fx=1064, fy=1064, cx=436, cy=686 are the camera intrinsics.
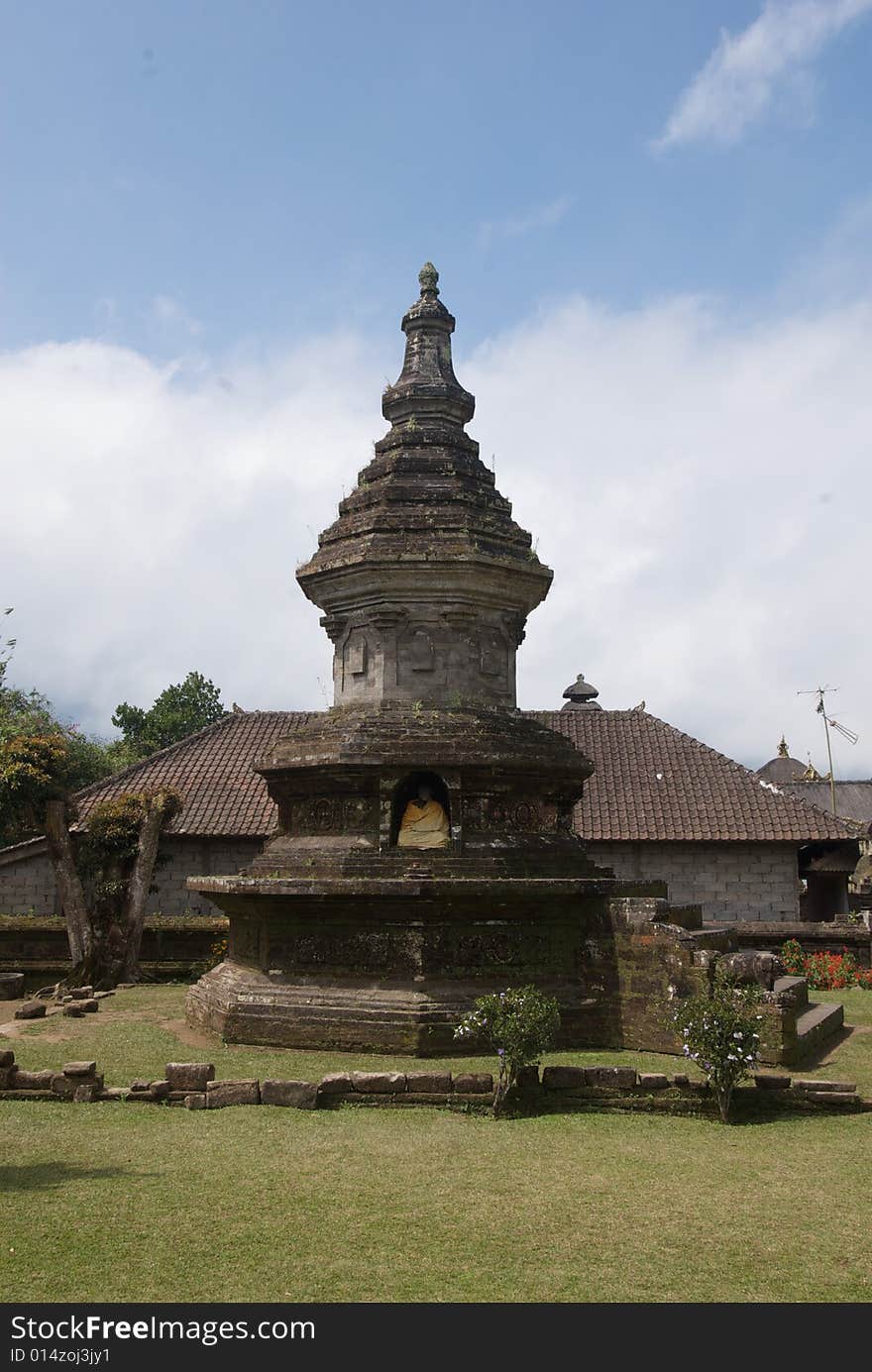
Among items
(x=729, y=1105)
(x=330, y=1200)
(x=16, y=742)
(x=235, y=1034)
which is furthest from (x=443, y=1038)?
(x=16, y=742)

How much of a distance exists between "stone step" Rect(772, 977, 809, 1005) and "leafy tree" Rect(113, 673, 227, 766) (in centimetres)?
4012

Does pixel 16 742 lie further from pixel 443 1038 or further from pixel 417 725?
pixel 443 1038

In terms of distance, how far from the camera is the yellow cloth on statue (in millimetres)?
13656

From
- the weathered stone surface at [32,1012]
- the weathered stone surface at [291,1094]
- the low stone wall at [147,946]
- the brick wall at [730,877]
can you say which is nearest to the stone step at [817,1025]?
the weathered stone surface at [291,1094]

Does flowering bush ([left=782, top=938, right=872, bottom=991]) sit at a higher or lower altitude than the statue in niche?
lower

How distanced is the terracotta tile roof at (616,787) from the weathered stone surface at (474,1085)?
14092 millimetres

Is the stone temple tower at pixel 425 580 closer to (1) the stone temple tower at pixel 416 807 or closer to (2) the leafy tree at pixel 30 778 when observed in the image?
(1) the stone temple tower at pixel 416 807

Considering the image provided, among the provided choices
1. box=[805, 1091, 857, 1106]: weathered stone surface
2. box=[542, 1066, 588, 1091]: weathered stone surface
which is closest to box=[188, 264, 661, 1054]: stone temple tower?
box=[542, 1066, 588, 1091]: weathered stone surface

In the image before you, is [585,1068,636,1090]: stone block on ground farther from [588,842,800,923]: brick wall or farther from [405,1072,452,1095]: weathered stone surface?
[588,842,800,923]: brick wall

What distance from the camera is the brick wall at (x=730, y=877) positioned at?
23297 millimetres

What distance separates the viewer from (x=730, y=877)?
77.3 ft

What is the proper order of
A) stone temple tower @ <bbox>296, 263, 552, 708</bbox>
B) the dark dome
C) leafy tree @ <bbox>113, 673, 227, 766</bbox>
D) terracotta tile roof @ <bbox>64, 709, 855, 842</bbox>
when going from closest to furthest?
stone temple tower @ <bbox>296, 263, 552, 708</bbox>
terracotta tile roof @ <bbox>64, 709, 855, 842</bbox>
leafy tree @ <bbox>113, 673, 227, 766</bbox>
the dark dome

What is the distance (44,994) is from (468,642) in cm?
988

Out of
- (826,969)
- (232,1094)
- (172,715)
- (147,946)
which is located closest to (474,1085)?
(232,1094)
